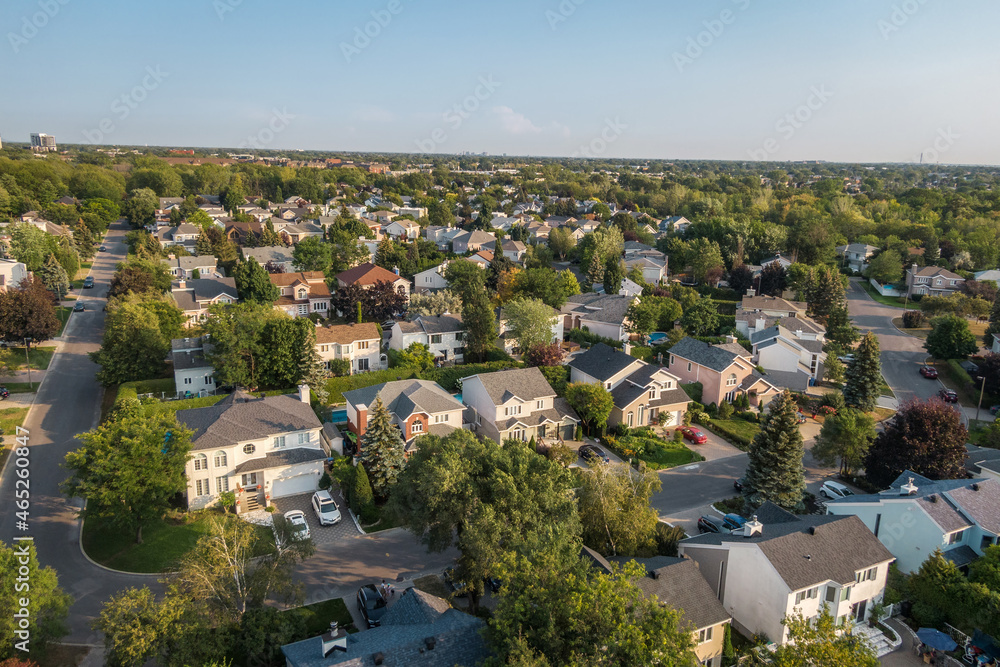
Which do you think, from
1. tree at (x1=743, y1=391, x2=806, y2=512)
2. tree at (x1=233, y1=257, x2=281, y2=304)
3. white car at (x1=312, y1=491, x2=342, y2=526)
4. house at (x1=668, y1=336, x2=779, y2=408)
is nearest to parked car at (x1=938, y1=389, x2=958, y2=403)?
house at (x1=668, y1=336, x2=779, y2=408)

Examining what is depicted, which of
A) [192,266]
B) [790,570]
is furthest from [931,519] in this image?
[192,266]

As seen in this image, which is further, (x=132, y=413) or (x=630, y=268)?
Answer: (x=630, y=268)

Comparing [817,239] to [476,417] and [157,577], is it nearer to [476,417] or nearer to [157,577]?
[476,417]

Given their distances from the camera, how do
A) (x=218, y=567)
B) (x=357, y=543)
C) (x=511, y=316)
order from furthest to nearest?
1. (x=511, y=316)
2. (x=357, y=543)
3. (x=218, y=567)

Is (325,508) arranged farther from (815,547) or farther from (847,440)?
(847,440)

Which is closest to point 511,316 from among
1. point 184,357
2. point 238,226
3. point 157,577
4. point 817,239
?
point 184,357

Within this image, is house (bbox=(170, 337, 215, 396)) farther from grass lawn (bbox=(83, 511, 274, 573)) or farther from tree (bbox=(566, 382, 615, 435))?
tree (bbox=(566, 382, 615, 435))

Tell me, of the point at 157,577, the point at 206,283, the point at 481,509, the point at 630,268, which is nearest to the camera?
the point at 481,509
